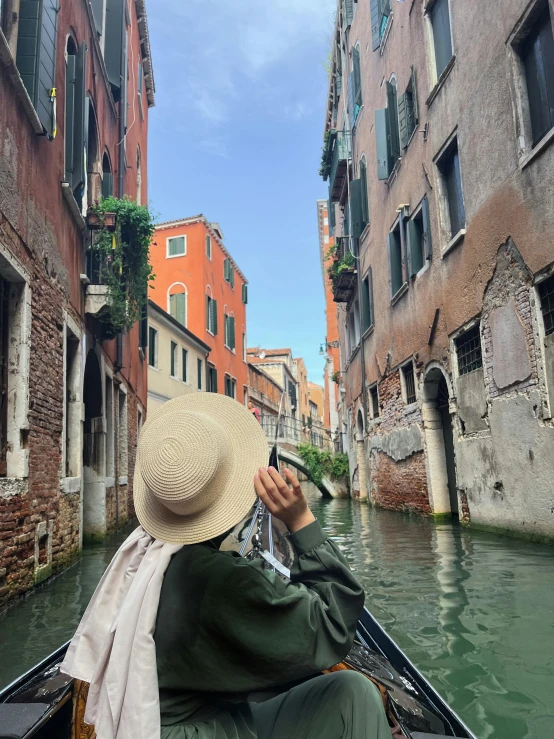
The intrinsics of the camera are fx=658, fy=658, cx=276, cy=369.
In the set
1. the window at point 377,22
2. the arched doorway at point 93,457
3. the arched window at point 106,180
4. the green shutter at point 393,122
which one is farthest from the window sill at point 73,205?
the window at point 377,22

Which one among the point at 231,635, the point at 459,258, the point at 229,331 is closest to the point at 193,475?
the point at 231,635

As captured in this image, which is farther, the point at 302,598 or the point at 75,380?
the point at 75,380

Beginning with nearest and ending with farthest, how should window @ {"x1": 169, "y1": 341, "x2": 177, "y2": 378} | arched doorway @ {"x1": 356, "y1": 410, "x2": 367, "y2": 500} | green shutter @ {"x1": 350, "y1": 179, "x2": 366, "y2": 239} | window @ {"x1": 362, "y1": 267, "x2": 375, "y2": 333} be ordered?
1. window @ {"x1": 362, "y1": 267, "x2": 375, "y2": 333}
2. green shutter @ {"x1": 350, "y1": 179, "x2": 366, "y2": 239}
3. arched doorway @ {"x1": 356, "y1": 410, "x2": 367, "y2": 500}
4. window @ {"x1": 169, "y1": 341, "x2": 177, "y2": 378}

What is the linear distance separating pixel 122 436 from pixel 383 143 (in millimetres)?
6967

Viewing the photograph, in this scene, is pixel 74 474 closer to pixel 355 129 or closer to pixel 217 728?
pixel 217 728

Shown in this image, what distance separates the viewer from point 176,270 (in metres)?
24.2

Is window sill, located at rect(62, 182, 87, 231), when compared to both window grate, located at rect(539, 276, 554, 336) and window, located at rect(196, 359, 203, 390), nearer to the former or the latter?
window grate, located at rect(539, 276, 554, 336)

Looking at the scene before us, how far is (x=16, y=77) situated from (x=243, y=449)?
4.67 meters

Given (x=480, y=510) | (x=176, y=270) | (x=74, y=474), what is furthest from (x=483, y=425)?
(x=176, y=270)

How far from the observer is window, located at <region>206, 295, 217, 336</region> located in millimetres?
24375

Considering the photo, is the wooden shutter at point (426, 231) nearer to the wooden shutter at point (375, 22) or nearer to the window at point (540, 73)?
the window at point (540, 73)

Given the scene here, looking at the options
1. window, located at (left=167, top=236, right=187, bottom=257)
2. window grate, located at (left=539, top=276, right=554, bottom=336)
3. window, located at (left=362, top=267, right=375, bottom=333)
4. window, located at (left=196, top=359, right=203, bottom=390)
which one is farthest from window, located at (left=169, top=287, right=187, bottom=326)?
window grate, located at (left=539, top=276, right=554, bottom=336)

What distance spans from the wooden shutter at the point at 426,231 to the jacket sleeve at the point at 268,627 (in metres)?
8.58

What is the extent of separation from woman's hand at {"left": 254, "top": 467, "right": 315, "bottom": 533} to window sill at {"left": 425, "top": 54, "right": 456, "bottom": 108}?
8.32 meters
